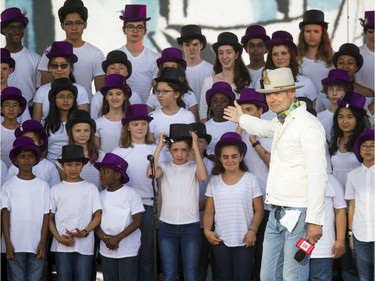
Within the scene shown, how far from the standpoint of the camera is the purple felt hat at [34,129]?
10227 millimetres

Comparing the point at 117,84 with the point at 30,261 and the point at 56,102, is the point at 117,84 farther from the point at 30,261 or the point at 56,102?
the point at 30,261

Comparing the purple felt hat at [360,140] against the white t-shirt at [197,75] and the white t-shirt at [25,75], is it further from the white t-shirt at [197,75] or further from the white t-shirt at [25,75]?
the white t-shirt at [25,75]

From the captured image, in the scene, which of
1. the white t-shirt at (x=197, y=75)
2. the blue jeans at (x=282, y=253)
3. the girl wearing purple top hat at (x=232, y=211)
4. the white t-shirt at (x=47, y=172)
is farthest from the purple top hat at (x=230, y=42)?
the blue jeans at (x=282, y=253)

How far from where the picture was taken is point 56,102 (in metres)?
10.7

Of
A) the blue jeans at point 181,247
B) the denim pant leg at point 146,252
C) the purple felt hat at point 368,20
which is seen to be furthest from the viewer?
the purple felt hat at point 368,20

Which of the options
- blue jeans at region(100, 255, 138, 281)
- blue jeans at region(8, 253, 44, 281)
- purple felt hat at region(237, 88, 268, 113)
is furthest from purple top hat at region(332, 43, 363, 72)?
blue jeans at region(8, 253, 44, 281)

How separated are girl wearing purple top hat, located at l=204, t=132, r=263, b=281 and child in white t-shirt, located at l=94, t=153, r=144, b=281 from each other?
2.06 ft

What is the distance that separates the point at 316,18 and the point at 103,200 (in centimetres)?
309

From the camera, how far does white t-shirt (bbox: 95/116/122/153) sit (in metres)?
10.6

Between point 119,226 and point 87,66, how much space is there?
7.10ft

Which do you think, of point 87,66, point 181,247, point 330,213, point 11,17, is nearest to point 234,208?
point 181,247

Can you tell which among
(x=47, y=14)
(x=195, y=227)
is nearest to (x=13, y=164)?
(x=195, y=227)

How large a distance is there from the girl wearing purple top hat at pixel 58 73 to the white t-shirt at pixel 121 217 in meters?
1.17

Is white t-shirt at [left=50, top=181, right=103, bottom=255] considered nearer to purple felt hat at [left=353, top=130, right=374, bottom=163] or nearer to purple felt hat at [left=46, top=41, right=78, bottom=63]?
purple felt hat at [left=46, top=41, right=78, bottom=63]
